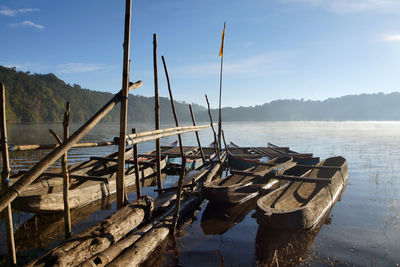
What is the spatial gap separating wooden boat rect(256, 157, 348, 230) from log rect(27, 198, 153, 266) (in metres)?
2.81

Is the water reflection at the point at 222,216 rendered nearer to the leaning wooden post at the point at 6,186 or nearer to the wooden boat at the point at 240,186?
the wooden boat at the point at 240,186

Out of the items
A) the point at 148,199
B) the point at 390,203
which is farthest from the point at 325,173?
the point at 148,199

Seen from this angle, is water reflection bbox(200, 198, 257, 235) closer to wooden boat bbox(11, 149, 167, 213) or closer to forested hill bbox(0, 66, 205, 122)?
wooden boat bbox(11, 149, 167, 213)

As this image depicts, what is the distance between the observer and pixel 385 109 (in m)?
184

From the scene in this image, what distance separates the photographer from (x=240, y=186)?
27.8ft

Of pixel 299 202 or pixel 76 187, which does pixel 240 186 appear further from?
pixel 76 187

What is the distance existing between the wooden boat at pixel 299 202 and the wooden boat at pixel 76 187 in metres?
5.26

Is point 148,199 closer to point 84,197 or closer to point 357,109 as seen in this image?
point 84,197

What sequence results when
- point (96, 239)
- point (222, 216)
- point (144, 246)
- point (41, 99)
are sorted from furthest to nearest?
1. point (41, 99)
2. point (222, 216)
3. point (144, 246)
4. point (96, 239)

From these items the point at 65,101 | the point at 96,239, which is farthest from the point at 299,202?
the point at 65,101

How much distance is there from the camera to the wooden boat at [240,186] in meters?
7.60

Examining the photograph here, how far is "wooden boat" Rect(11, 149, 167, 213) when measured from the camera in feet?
22.0

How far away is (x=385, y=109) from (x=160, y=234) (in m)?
222

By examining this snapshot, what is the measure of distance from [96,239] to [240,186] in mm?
4964
